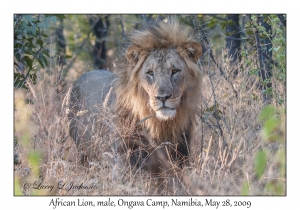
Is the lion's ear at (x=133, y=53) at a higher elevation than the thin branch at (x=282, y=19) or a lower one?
lower

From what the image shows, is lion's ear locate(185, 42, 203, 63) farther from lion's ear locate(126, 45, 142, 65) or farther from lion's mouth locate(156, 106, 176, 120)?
lion's mouth locate(156, 106, 176, 120)

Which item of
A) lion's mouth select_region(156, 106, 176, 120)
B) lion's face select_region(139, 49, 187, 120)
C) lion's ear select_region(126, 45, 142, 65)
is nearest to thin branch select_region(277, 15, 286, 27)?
lion's face select_region(139, 49, 187, 120)

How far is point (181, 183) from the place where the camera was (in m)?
4.69

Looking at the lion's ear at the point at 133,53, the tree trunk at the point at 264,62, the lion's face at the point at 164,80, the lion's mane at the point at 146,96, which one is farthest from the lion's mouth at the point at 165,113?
the tree trunk at the point at 264,62

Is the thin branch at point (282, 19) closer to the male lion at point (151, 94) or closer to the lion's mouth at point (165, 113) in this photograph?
the male lion at point (151, 94)

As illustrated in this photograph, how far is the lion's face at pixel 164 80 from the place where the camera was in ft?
15.4

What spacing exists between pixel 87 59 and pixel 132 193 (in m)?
7.69

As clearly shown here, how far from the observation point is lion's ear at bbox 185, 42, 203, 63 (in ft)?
16.9

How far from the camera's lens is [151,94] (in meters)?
4.83

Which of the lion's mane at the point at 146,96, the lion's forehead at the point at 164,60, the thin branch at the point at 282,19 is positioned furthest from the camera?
the thin branch at the point at 282,19

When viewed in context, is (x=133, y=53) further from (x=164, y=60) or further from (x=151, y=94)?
(x=151, y=94)

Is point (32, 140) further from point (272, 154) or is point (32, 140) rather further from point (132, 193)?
point (272, 154)

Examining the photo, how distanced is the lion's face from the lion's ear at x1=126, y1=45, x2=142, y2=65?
5.2 inches

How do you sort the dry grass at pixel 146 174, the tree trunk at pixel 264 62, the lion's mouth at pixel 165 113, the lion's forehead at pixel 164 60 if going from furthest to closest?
the tree trunk at pixel 264 62, the lion's forehead at pixel 164 60, the lion's mouth at pixel 165 113, the dry grass at pixel 146 174
